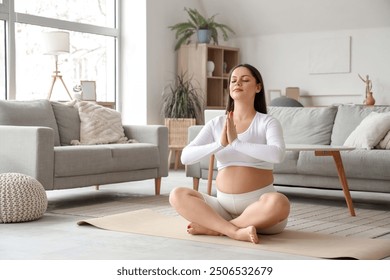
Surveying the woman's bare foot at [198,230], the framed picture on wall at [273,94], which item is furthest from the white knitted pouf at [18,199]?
the framed picture on wall at [273,94]

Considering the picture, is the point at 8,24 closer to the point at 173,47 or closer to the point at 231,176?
the point at 173,47

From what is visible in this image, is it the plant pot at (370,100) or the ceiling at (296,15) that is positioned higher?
the ceiling at (296,15)

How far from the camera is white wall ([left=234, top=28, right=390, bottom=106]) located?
8.05m

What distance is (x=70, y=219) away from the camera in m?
4.36

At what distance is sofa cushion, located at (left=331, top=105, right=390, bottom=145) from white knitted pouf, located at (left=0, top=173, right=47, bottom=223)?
8.60ft

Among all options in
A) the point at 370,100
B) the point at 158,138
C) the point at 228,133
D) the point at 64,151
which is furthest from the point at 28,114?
the point at 370,100

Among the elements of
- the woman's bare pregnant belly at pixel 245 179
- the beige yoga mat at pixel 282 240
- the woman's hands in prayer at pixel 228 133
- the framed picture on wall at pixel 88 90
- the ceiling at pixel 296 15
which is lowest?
the beige yoga mat at pixel 282 240

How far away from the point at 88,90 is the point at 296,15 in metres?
2.82

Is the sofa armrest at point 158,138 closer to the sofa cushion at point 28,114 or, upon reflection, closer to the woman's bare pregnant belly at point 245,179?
the sofa cushion at point 28,114

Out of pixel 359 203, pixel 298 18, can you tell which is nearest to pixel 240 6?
pixel 298 18

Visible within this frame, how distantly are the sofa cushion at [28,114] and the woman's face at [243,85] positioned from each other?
232 centimetres

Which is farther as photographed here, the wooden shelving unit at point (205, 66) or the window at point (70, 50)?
the wooden shelving unit at point (205, 66)

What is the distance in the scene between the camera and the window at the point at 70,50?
22.9ft

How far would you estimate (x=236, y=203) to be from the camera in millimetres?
3510
